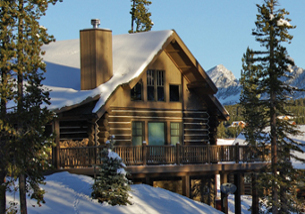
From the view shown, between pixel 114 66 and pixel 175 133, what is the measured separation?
16.9 ft

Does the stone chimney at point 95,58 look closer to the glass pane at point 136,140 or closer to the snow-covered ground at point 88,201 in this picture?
the glass pane at point 136,140

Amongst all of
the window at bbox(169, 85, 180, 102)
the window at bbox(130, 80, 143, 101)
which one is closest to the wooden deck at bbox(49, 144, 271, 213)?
the window at bbox(130, 80, 143, 101)

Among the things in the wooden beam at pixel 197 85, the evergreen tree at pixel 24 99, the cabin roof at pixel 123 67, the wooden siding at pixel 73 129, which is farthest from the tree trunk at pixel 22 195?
the wooden beam at pixel 197 85

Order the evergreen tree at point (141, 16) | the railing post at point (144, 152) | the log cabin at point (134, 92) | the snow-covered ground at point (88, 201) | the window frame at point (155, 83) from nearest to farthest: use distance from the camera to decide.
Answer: the snow-covered ground at point (88, 201)
the railing post at point (144, 152)
the log cabin at point (134, 92)
the window frame at point (155, 83)
the evergreen tree at point (141, 16)

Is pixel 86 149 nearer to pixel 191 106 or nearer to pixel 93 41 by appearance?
pixel 93 41

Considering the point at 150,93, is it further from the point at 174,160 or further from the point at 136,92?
the point at 174,160

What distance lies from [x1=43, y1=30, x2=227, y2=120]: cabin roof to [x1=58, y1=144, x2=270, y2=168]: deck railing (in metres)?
2.03

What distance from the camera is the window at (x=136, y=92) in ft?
88.8

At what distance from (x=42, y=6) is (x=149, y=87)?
36.4 feet

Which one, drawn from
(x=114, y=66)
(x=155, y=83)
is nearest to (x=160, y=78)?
(x=155, y=83)

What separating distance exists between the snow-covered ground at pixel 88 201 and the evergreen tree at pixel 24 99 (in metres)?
1.90

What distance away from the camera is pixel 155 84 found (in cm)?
2791

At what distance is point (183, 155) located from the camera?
2511 centimetres

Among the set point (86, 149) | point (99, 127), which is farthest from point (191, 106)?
point (86, 149)
